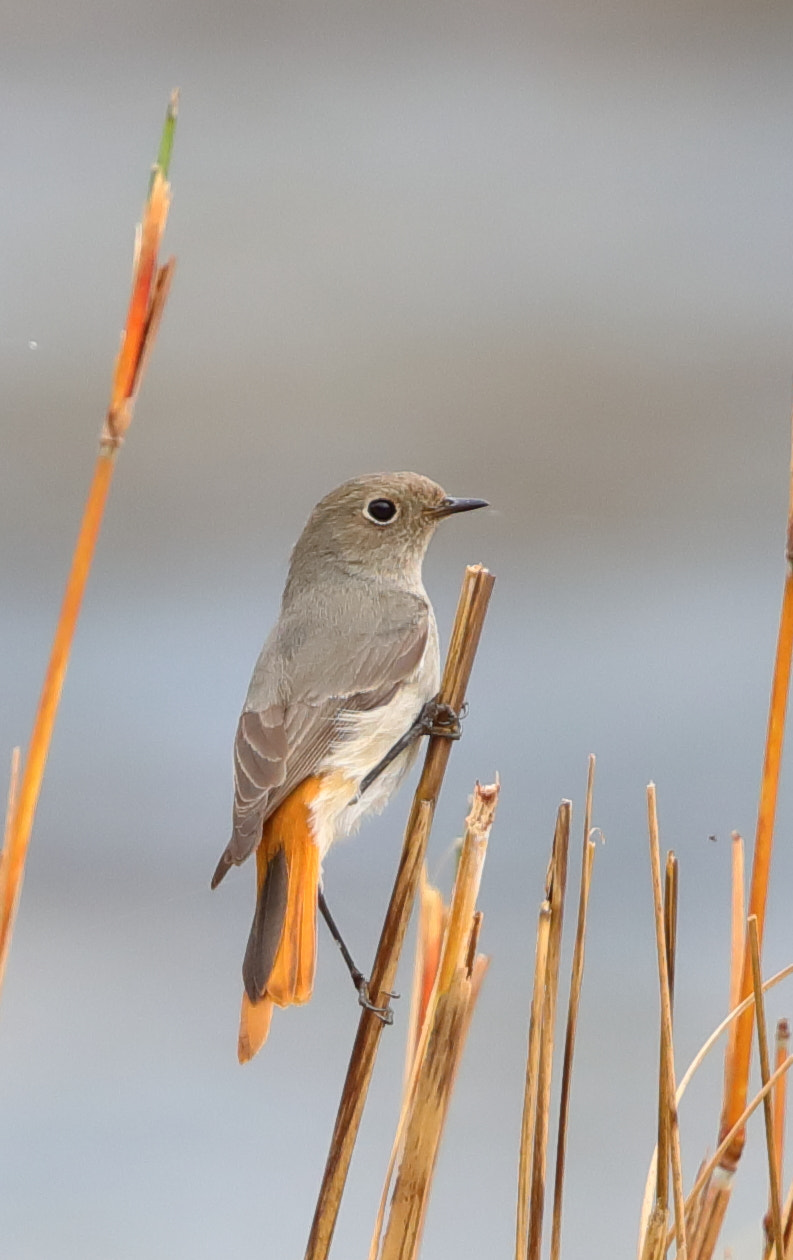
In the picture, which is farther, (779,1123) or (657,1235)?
(779,1123)

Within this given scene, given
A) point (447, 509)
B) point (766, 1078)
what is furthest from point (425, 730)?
Answer: point (766, 1078)

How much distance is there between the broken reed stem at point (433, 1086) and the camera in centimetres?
137

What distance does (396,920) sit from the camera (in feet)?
5.14

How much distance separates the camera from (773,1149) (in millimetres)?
1266

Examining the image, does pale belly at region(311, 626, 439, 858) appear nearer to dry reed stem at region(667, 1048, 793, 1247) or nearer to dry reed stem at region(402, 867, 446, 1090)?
dry reed stem at region(402, 867, 446, 1090)

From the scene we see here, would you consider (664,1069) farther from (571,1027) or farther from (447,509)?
(447,509)

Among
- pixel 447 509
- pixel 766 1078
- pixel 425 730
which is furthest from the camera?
pixel 447 509

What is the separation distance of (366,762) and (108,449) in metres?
1.59

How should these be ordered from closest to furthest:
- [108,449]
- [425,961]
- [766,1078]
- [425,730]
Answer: [108,449] → [766,1078] → [425,961] → [425,730]

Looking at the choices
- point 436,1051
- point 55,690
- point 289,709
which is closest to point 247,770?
point 289,709

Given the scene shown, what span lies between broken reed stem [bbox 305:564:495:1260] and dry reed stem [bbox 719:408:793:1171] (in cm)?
38

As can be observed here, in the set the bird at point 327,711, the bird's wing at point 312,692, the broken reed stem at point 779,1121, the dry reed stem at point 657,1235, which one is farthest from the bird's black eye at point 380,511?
the dry reed stem at point 657,1235

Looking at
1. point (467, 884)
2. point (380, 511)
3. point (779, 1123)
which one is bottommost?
point (779, 1123)

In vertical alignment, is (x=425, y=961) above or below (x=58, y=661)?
below
